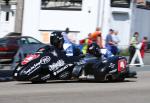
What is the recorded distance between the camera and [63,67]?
16266 mm

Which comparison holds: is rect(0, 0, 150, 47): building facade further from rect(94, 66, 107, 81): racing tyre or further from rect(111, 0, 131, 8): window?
rect(94, 66, 107, 81): racing tyre

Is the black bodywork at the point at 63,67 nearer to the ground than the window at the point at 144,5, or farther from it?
nearer to the ground

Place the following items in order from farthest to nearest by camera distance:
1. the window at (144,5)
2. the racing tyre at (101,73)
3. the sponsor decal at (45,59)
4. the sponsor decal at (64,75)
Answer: the window at (144,5), the racing tyre at (101,73), the sponsor decal at (64,75), the sponsor decal at (45,59)

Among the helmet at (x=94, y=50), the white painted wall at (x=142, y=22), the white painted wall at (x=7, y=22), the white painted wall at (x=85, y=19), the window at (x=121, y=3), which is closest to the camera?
the helmet at (x=94, y=50)

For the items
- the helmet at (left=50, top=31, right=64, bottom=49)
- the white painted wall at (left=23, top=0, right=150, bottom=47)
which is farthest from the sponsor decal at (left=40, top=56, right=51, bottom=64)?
the white painted wall at (left=23, top=0, right=150, bottom=47)

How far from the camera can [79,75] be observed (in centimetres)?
1659

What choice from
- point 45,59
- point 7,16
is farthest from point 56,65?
point 7,16

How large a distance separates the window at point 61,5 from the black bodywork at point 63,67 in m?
21.3

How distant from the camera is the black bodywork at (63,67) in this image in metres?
15.9

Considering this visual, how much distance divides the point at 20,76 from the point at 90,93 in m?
2.84

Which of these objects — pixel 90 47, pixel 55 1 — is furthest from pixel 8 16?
pixel 90 47

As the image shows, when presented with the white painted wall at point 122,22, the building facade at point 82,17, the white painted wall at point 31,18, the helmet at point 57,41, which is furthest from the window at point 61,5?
the helmet at point 57,41

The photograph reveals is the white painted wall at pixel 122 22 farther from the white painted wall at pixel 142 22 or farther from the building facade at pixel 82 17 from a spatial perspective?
the white painted wall at pixel 142 22

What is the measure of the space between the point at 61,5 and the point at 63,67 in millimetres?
22697
